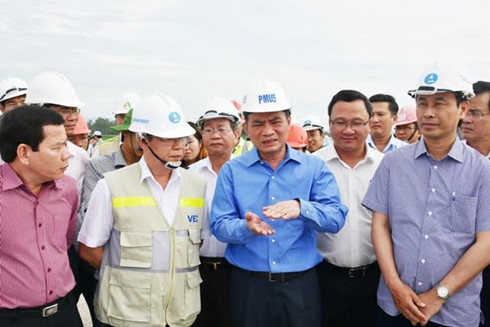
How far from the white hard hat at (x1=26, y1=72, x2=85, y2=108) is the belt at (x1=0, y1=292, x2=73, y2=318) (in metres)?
1.96

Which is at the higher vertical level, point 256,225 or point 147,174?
point 147,174

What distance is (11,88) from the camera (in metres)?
5.56

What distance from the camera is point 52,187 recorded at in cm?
300

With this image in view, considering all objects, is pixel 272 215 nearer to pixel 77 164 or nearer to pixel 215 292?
pixel 215 292

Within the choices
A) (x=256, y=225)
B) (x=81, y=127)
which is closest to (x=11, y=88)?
(x=81, y=127)

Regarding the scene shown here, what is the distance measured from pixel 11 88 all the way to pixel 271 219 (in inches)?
163

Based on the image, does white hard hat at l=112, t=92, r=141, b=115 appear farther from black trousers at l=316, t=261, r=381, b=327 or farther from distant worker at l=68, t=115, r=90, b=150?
black trousers at l=316, t=261, r=381, b=327

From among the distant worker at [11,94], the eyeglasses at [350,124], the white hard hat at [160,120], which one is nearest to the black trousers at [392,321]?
the eyeglasses at [350,124]

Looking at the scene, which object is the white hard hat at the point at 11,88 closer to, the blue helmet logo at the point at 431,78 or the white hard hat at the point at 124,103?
the white hard hat at the point at 124,103

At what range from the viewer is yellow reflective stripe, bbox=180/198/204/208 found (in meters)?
3.14

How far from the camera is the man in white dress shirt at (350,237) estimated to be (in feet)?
11.7

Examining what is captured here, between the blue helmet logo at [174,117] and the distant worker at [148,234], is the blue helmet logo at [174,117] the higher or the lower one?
the higher one

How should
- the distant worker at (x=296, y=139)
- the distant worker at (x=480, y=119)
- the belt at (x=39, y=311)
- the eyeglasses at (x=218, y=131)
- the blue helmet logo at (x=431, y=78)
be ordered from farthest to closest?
the distant worker at (x=296, y=139), the eyeglasses at (x=218, y=131), the distant worker at (x=480, y=119), the blue helmet logo at (x=431, y=78), the belt at (x=39, y=311)

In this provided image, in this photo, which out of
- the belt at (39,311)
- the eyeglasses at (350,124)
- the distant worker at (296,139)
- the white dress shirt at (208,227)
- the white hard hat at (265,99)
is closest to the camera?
the belt at (39,311)
